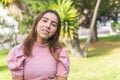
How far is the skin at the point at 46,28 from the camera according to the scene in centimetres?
260

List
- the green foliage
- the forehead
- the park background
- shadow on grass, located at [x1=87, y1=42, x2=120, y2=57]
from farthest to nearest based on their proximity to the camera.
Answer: shadow on grass, located at [x1=87, y1=42, x2=120, y2=57] < the green foliage < the park background < the forehead

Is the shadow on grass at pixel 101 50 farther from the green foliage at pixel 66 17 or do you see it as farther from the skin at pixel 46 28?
the skin at pixel 46 28

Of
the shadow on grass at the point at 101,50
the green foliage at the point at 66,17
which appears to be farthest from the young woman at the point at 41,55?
the shadow on grass at the point at 101,50

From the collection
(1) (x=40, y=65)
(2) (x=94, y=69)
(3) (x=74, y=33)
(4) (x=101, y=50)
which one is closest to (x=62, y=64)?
(1) (x=40, y=65)

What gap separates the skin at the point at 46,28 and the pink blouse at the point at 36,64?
0.23ft

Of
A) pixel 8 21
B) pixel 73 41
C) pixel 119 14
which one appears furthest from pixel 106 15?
pixel 73 41

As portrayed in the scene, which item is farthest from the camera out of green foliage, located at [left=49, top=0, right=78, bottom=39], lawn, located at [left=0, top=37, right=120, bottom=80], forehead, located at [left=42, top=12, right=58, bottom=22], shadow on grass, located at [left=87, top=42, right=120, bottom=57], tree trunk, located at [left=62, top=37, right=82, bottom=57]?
shadow on grass, located at [left=87, top=42, right=120, bottom=57]

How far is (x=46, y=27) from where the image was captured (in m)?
2.61

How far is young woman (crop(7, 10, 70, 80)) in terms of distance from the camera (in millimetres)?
2535

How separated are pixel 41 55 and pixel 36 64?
82 mm

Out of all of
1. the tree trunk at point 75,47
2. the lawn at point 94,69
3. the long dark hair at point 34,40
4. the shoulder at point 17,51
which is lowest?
the lawn at point 94,69

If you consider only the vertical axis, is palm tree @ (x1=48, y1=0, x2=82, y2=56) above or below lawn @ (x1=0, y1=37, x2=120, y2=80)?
above

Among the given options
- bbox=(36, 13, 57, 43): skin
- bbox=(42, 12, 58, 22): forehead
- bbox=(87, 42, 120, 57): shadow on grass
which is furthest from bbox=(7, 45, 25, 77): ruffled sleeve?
bbox=(87, 42, 120, 57): shadow on grass

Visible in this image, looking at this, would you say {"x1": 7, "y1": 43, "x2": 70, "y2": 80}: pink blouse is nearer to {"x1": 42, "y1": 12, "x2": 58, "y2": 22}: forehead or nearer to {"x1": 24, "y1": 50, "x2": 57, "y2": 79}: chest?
{"x1": 24, "y1": 50, "x2": 57, "y2": 79}: chest
